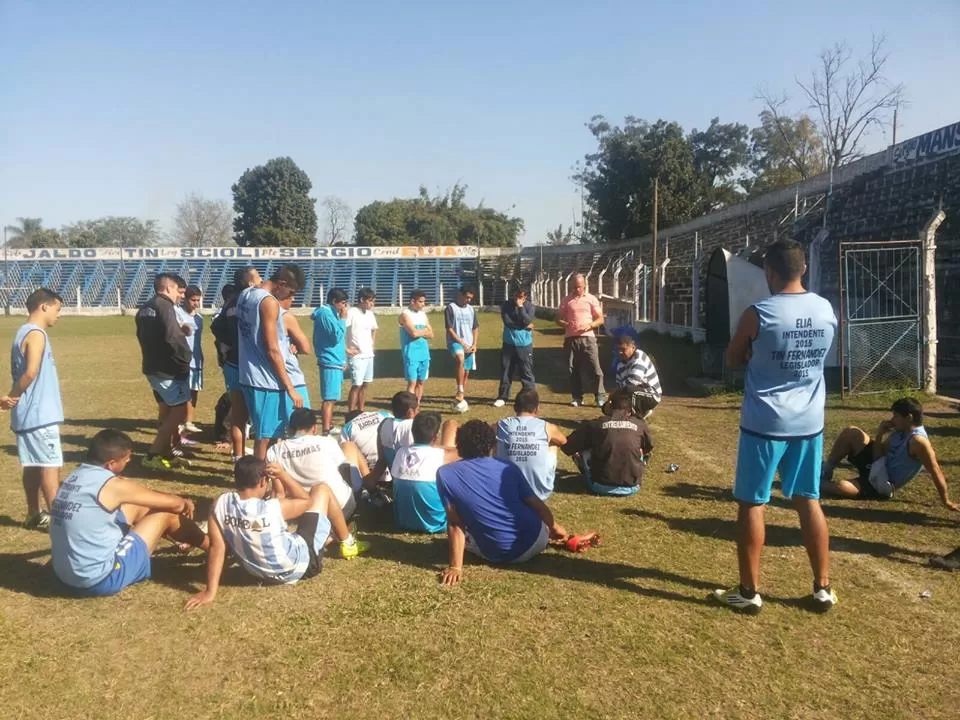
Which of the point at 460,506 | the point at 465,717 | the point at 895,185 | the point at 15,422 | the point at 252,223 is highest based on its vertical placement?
the point at 252,223

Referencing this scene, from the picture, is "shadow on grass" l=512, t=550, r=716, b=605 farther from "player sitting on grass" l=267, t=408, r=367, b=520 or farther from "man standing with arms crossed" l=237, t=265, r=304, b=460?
"man standing with arms crossed" l=237, t=265, r=304, b=460

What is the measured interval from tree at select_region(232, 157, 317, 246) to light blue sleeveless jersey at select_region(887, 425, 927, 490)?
55388 millimetres

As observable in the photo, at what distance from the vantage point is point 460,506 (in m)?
4.65

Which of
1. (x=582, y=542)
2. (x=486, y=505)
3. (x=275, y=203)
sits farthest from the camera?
(x=275, y=203)

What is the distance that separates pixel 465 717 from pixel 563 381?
10.5 m

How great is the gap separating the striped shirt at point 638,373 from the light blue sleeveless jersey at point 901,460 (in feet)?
9.18

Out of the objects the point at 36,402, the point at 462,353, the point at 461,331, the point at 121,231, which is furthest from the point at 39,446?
the point at 121,231

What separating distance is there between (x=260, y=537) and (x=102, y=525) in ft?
2.81

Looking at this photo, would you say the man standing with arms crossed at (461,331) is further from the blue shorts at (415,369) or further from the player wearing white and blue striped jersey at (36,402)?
the player wearing white and blue striped jersey at (36,402)

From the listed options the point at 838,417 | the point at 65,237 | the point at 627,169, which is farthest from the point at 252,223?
the point at 838,417

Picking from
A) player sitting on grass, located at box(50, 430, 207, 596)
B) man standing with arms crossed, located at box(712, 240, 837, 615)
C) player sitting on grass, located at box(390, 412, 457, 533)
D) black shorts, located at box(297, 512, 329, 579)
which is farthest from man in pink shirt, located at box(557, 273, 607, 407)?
player sitting on grass, located at box(50, 430, 207, 596)

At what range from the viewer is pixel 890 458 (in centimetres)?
600

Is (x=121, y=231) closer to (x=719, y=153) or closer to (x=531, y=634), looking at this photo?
(x=719, y=153)

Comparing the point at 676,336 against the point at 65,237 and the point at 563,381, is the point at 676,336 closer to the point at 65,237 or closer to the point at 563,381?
the point at 563,381
